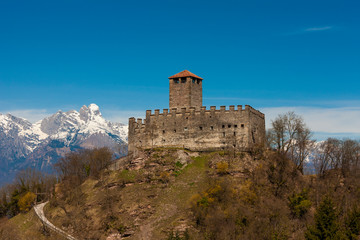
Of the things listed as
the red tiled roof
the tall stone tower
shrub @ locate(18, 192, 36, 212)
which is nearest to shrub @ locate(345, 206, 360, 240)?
the tall stone tower

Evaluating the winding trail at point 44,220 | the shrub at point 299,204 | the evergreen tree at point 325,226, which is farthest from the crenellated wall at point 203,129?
the evergreen tree at point 325,226

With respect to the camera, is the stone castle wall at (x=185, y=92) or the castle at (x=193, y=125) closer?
the castle at (x=193, y=125)

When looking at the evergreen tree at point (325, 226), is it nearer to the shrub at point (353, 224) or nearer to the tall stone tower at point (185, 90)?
the shrub at point (353, 224)

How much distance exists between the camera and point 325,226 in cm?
6153

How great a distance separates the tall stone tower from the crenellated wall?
7.70 feet

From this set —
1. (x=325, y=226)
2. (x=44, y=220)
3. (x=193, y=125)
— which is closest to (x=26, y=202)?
(x=44, y=220)

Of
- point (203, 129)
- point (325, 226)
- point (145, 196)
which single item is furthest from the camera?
point (203, 129)

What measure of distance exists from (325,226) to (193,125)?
108ft

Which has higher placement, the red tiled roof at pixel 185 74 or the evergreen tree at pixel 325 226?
the red tiled roof at pixel 185 74

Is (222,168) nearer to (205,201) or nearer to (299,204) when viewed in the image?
(205,201)

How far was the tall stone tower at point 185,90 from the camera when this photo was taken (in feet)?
299

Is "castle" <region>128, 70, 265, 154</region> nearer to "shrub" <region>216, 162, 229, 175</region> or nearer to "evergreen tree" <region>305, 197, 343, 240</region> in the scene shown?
"shrub" <region>216, 162, 229, 175</region>

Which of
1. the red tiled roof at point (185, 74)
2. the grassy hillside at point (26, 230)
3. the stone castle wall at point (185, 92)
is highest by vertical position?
the red tiled roof at point (185, 74)

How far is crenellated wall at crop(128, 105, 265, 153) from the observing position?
84375mm
